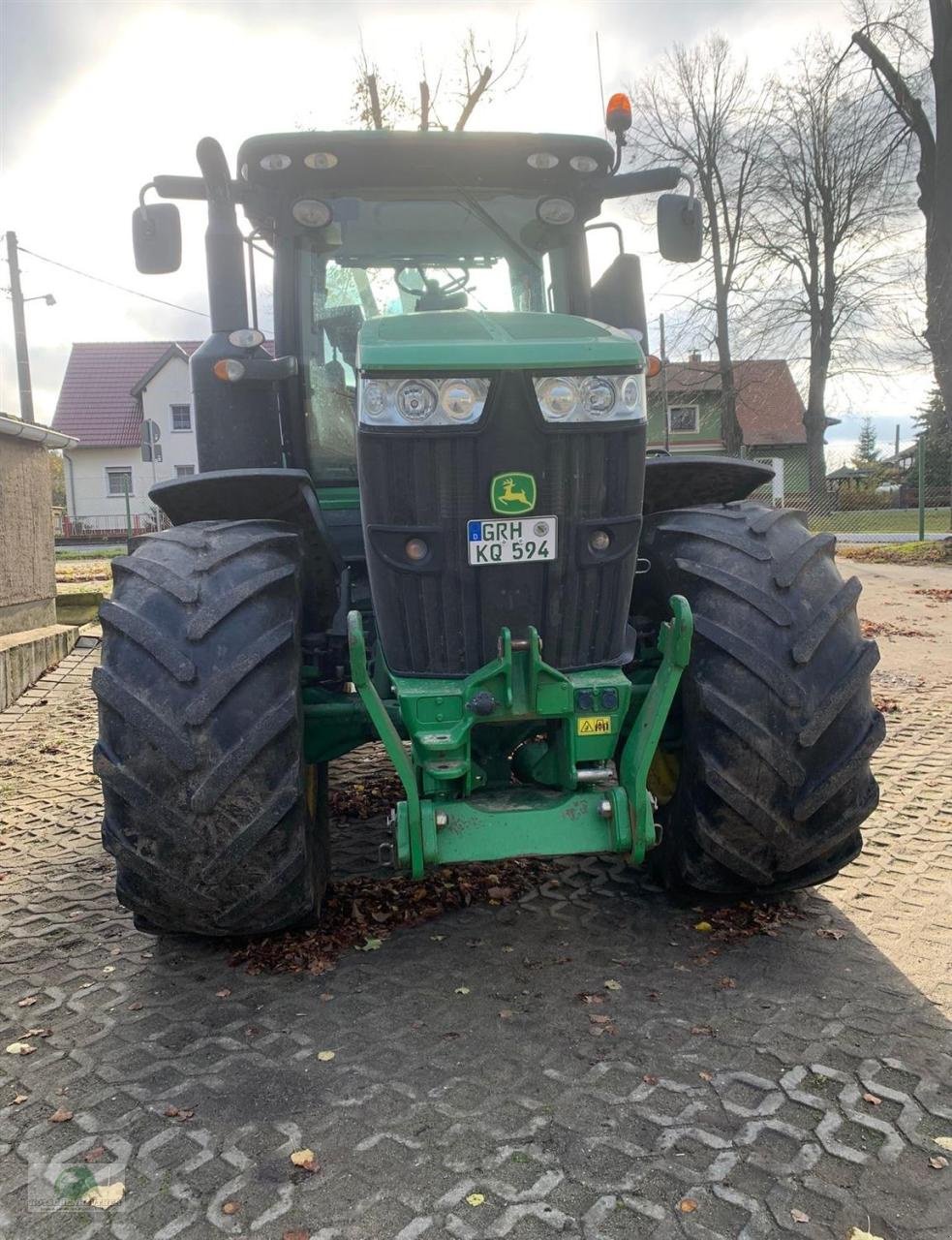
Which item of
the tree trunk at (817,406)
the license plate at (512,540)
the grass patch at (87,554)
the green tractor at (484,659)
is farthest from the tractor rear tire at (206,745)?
the tree trunk at (817,406)

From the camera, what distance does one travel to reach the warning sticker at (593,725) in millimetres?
2955

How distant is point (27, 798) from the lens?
17.7 ft

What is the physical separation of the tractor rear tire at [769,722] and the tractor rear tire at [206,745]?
1.19 metres

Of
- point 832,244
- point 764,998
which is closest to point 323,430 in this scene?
point 764,998

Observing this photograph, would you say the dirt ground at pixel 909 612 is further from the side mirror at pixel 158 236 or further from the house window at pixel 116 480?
the house window at pixel 116 480

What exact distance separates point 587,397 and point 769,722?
1.08m

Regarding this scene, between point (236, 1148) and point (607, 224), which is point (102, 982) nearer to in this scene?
point (236, 1148)

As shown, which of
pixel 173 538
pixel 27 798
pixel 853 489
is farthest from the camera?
pixel 853 489

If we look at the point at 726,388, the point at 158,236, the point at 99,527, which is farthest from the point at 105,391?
the point at 158,236

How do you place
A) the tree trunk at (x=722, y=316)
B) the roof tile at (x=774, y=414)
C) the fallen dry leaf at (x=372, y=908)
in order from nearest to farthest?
the fallen dry leaf at (x=372, y=908), the tree trunk at (x=722, y=316), the roof tile at (x=774, y=414)

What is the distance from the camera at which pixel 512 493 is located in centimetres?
287

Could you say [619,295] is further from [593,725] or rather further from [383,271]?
[593,725]

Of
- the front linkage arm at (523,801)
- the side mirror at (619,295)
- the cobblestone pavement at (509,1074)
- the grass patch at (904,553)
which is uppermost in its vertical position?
the side mirror at (619,295)

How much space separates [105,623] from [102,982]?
1128 millimetres
